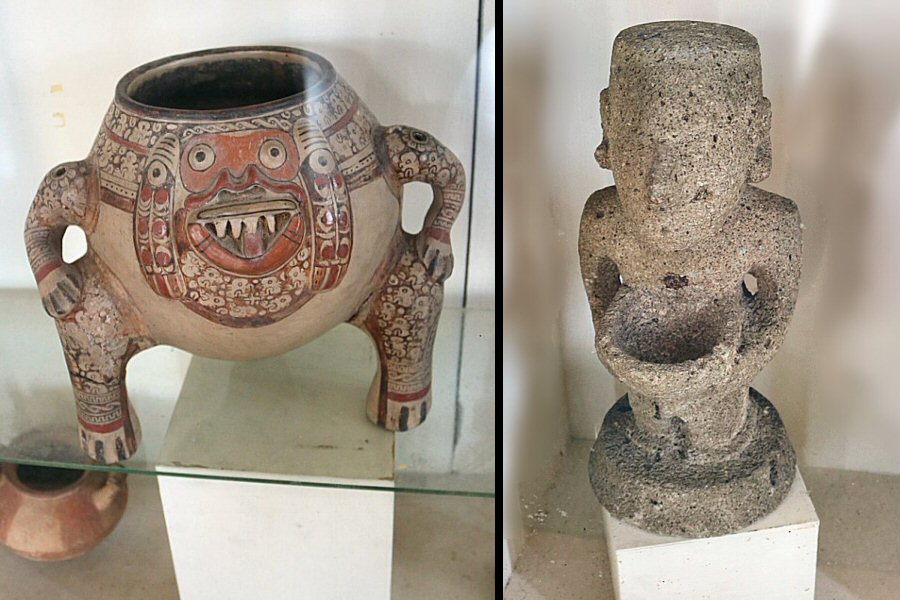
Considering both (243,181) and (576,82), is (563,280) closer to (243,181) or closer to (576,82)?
(576,82)

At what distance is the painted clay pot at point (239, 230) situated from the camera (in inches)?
27.6

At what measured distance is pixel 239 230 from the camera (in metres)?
0.70

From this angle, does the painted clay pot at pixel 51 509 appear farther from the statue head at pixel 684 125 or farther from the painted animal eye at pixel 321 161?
the statue head at pixel 684 125

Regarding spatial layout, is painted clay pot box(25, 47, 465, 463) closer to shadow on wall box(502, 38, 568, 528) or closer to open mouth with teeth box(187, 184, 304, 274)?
open mouth with teeth box(187, 184, 304, 274)

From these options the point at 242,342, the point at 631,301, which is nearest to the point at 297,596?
the point at 242,342

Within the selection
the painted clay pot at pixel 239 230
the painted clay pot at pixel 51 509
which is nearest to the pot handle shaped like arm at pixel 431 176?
the painted clay pot at pixel 239 230

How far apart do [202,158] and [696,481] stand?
1.52ft

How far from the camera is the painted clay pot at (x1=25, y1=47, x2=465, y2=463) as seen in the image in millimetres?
702

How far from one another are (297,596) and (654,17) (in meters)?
0.60

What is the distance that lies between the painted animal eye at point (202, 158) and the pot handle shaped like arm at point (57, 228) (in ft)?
0.29

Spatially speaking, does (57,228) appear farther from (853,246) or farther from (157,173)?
(853,246)

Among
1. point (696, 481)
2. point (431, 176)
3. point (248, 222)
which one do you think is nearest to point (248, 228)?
point (248, 222)

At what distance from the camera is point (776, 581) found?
35.9 inches

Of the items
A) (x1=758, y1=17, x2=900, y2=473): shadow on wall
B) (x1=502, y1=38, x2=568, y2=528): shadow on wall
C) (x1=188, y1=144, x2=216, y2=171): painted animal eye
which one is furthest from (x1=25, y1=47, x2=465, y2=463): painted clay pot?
(x1=758, y1=17, x2=900, y2=473): shadow on wall
